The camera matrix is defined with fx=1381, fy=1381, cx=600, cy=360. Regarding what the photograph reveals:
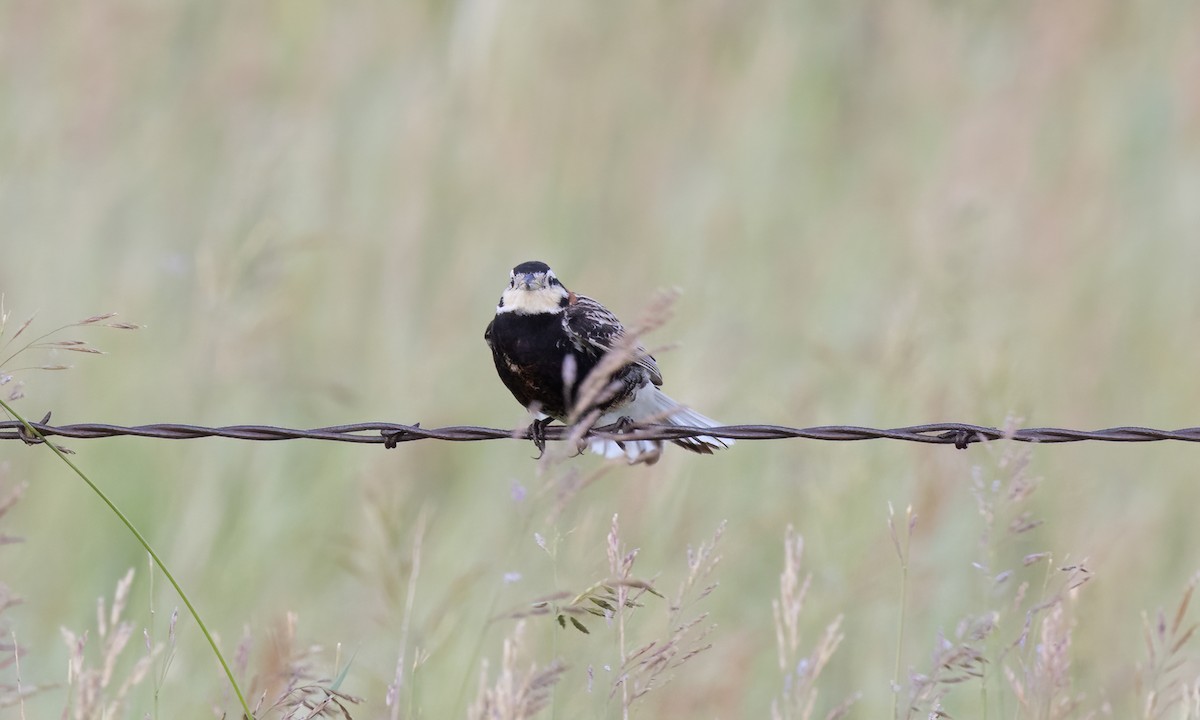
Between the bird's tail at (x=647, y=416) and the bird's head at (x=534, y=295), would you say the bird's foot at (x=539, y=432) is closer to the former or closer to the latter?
the bird's tail at (x=647, y=416)

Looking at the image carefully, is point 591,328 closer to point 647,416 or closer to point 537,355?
point 537,355

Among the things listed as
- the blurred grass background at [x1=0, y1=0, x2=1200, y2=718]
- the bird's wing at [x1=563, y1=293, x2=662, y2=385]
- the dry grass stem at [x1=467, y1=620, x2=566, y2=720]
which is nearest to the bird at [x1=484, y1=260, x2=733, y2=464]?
the bird's wing at [x1=563, y1=293, x2=662, y2=385]

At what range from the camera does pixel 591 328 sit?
4.23 metres

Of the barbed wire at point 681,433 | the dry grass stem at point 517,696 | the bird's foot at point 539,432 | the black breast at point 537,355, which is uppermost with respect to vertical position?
the black breast at point 537,355

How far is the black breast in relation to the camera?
4.18 metres

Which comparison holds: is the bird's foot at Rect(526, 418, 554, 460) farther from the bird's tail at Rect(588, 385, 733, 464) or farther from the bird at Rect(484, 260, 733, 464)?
the bird's tail at Rect(588, 385, 733, 464)

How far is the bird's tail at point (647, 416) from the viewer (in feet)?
13.8

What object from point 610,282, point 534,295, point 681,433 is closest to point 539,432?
point 534,295

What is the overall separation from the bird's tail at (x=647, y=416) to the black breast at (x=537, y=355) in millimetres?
217

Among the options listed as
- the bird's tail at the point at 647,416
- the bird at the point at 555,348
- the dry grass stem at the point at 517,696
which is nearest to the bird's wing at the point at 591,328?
the bird at the point at 555,348

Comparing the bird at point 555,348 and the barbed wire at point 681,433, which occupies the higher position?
the bird at point 555,348

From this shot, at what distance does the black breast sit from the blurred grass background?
0.54 m

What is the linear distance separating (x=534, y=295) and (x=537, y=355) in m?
0.22

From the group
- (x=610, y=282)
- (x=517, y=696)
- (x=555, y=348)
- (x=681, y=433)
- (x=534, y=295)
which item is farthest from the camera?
(x=610, y=282)
